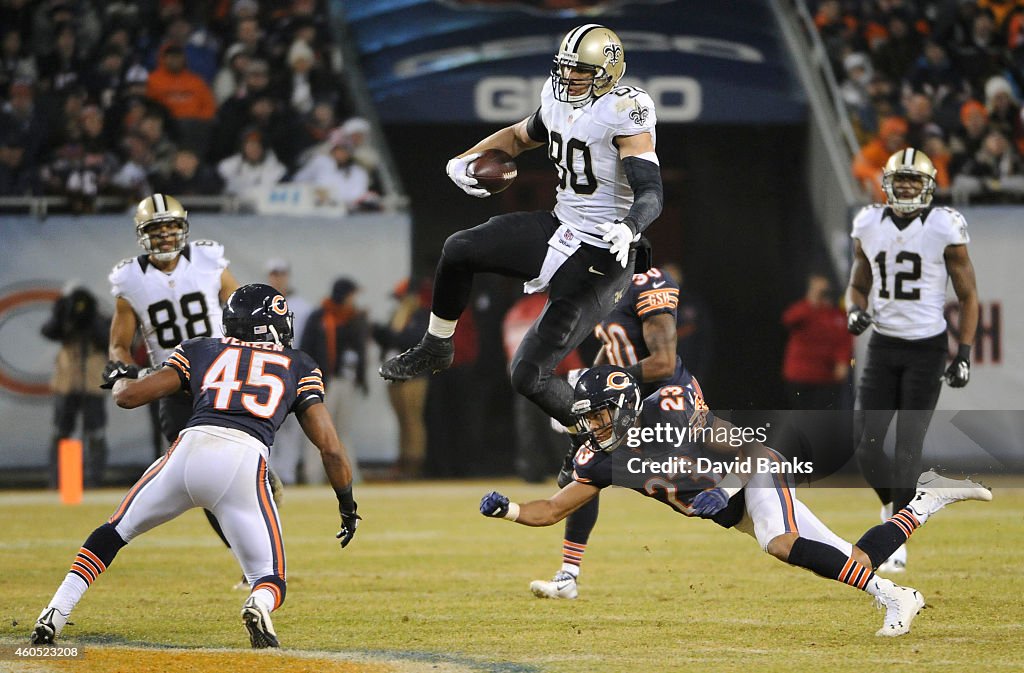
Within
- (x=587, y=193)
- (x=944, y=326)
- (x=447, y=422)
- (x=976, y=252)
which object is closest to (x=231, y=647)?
(x=587, y=193)

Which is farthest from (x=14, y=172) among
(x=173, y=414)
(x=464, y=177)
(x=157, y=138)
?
(x=464, y=177)

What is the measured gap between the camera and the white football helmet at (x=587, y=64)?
606 centimetres

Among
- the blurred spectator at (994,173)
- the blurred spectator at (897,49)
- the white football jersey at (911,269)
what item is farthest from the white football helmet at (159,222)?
the blurred spectator at (897,49)

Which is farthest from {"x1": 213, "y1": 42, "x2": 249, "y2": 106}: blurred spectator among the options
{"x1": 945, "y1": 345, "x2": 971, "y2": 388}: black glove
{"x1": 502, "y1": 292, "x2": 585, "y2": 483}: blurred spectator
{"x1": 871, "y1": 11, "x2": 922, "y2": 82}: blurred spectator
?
{"x1": 945, "y1": 345, "x2": 971, "y2": 388}: black glove

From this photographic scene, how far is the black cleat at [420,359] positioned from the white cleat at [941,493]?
2.06 m

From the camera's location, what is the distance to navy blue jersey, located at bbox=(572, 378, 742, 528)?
6027 mm

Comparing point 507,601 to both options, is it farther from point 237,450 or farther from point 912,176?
point 912,176

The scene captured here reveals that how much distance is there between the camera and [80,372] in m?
12.6

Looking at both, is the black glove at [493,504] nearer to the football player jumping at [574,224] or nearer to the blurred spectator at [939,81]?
the football player jumping at [574,224]

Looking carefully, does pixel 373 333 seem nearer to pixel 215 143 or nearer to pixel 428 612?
pixel 215 143

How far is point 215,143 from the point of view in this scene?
13.6m

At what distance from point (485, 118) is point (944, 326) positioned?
23.0 feet

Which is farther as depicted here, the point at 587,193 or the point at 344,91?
the point at 344,91

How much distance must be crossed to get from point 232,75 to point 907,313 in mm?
8039
